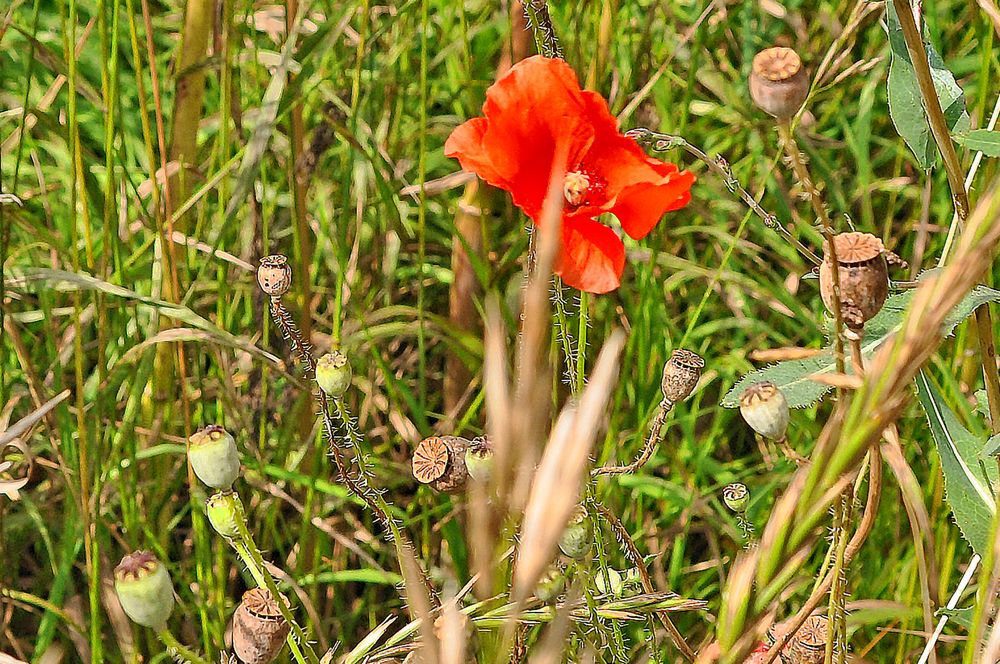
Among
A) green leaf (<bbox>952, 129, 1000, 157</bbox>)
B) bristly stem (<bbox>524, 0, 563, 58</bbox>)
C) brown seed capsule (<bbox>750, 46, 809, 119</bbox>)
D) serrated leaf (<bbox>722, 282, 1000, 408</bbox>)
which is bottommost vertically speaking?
serrated leaf (<bbox>722, 282, 1000, 408</bbox>)

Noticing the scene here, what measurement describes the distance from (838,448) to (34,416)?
50 centimetres

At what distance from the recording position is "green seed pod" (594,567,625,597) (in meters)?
0.88

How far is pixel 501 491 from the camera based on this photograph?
38 centimetres

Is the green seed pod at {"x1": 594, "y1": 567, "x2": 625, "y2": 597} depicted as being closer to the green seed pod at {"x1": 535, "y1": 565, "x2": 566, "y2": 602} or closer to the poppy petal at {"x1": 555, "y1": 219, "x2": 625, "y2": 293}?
the green seed pod at {"x1": 535, "y1": 565, "x2": 566, "y2": 602}

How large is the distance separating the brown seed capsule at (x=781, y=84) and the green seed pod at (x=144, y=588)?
49cm

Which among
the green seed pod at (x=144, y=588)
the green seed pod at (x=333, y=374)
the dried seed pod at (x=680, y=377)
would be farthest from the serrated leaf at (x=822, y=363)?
the green seed pod at (x=144, y=588)

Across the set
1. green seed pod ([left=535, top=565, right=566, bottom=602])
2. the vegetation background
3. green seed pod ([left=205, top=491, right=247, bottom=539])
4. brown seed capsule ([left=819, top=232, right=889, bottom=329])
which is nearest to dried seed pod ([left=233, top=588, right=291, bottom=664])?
green seed pod ([left=205, top=491, right=247, bottom=539])

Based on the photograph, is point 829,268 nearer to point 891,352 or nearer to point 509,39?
point 891,352

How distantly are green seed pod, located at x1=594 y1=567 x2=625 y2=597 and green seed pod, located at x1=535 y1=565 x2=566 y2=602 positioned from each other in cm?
5

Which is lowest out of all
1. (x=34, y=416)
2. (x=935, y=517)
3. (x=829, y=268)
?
(x=935, y=517)

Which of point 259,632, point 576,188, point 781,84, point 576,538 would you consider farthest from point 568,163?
point 259,632

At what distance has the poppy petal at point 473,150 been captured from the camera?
85cm

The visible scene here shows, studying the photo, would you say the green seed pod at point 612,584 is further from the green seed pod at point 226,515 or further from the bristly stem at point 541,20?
the bristly stem at point 541,20

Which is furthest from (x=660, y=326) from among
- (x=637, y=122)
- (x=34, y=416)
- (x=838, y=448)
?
(x=838, y=448)
